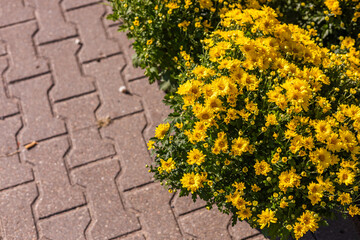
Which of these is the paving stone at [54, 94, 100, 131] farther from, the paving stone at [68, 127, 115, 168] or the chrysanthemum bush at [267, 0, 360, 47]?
the chrysanthemum bush at [267, 0, 360, 47]

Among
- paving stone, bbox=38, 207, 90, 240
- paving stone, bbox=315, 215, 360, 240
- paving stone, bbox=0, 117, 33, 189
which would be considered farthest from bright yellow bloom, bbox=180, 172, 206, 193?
paving stone, bbox=0, 117, 33, 189

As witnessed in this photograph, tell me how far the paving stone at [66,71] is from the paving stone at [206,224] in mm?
1569

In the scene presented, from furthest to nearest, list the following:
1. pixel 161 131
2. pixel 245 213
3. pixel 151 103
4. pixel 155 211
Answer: pixel 151 103 → pixel 155 211 → pixel 161 131 → pixel 245 213

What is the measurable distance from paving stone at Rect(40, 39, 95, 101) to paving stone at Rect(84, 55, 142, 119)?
0.10 m

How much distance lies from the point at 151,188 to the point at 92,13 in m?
2.16

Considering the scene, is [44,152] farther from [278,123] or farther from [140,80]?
[278,123]

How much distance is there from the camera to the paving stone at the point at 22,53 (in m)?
4.12

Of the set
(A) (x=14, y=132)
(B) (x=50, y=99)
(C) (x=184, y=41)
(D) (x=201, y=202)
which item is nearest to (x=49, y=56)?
(B) (x=50, y=99)

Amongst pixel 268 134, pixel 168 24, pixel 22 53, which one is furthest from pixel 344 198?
pixel 22 53

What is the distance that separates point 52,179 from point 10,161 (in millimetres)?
427

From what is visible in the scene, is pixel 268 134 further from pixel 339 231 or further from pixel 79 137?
pixel 79 137

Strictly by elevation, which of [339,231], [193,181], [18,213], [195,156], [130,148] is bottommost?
[18,213]

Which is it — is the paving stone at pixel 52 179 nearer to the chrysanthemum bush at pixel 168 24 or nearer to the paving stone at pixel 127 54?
the paving stone at pixel 127 54

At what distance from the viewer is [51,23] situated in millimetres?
4477
